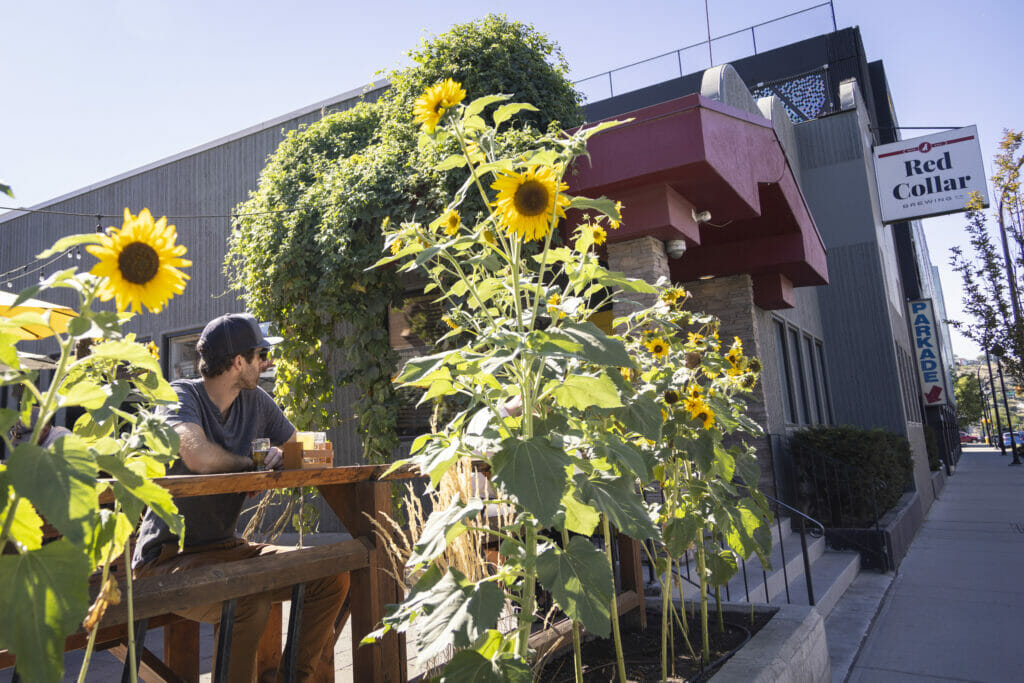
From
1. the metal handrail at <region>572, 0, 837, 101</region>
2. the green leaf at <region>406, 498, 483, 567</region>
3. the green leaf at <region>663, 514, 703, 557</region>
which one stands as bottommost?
the green leaf at <region>663, 514, 703, 557</region>

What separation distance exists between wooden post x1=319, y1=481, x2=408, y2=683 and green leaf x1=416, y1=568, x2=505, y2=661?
2.08 feet

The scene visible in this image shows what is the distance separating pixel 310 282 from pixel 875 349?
9.05m

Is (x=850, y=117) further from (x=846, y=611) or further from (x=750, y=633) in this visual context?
(x=750, y=633)

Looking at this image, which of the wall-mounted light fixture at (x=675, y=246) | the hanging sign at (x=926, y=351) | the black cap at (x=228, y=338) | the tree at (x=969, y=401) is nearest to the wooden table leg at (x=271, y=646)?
the black cap at (x=228, y=338)

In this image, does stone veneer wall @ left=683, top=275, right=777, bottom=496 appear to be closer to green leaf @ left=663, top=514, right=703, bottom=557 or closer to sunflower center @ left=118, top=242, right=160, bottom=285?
green leaf @ left=663, top=514, right=703, bottom=557

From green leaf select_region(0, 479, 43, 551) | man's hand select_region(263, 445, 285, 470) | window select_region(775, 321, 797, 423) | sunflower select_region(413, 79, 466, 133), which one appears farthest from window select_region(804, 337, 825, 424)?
green leaf select_region(0, 479, 43, 551)

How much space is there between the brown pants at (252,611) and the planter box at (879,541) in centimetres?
589

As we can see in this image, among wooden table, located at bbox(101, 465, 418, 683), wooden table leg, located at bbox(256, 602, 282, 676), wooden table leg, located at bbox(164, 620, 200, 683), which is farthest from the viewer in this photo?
wooden table leg, located at bbox(256, 602, 282, 676)

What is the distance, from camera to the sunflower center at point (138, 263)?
3.78 ft

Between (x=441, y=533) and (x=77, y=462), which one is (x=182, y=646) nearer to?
(x=441, y=533)

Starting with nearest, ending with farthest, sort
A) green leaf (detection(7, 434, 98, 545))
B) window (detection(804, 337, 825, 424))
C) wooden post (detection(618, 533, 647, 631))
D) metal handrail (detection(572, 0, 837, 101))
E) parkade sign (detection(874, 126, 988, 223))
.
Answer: green leaf (detection(7, 434, 98, 545)) < wooden post (detection(618, 533, 647, 631)) < window (detection(804, 337, 825, 424)) < parkade sign (detection(874, 126, 988, 223)) < metal handrail (detection(572, 0, 837, 101))

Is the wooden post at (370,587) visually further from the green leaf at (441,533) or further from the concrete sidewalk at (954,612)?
the concrete sidewalk at (954,612)

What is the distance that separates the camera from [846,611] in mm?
5090

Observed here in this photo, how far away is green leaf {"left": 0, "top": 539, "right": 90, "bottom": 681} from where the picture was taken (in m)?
0.92
